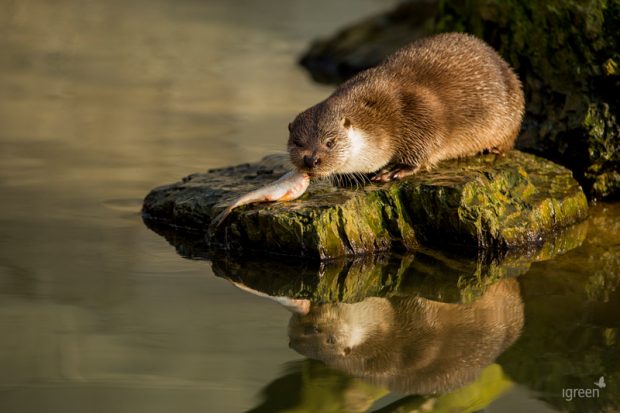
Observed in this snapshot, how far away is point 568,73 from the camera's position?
25.7 ft

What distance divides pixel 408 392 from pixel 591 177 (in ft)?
12.2

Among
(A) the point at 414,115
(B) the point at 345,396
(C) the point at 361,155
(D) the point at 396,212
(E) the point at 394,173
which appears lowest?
(B) the point at 345,396

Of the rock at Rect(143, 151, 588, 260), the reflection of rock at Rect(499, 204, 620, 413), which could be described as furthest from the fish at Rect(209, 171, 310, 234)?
the reflection of rock at Rect(499, 204, 620, 413)

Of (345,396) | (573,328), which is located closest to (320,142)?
(573,328)

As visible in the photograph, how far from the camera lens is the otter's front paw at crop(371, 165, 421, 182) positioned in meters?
6.66

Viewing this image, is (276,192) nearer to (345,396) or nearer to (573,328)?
(573,328)

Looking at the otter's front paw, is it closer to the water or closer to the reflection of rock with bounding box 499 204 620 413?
the water

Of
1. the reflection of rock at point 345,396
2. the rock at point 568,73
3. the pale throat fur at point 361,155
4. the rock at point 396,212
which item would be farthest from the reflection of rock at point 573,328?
the pale throat fur at point 361,155

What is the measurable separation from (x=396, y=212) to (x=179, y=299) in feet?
5.19

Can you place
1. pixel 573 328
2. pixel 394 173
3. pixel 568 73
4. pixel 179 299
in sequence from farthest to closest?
1. pixel 568 73
2. pixel 394 173
3. pixel 179 299
4. pixel 573 328

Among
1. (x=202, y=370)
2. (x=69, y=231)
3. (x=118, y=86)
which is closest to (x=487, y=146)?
(x=69, y=231)

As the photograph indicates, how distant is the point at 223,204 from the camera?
638 cm

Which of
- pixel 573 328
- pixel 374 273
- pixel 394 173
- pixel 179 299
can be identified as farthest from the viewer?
pixel 394 173

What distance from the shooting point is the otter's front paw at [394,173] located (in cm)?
666
